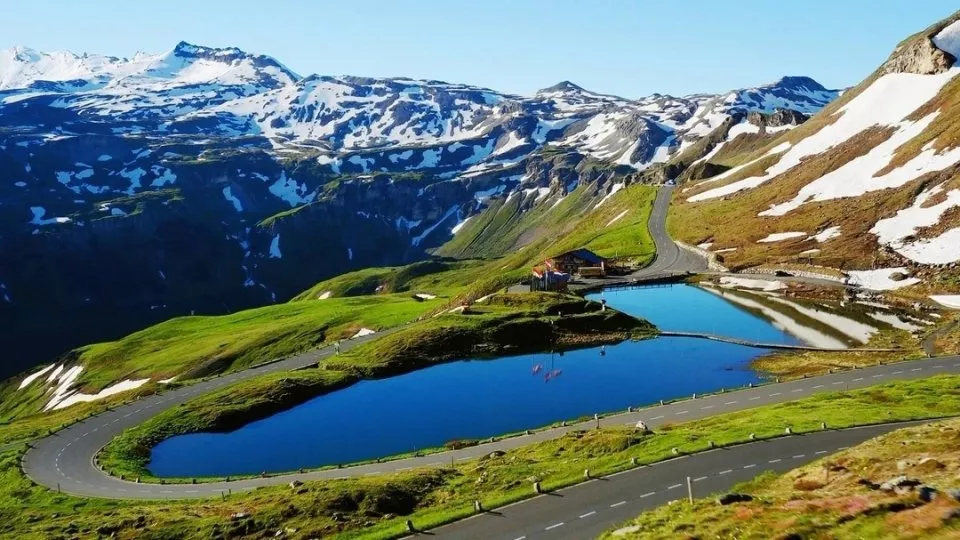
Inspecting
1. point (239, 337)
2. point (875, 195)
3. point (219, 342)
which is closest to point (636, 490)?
point (239, 337)

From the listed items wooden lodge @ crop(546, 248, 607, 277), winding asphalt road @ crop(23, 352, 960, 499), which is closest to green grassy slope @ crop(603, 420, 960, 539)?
winding asphalt road @ crop(23, 352, 960, 499)

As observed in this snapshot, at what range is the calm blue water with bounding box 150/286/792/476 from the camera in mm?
60844

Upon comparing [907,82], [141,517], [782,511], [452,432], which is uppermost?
[907,82]

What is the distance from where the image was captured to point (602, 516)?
108 feet

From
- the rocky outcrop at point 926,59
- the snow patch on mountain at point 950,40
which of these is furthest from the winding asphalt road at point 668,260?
the snow patch on mountain at point 950,40

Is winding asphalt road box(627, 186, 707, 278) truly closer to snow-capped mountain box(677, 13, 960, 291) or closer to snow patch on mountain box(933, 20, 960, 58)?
snow-capped mountain box(677, 13, 960, 291)

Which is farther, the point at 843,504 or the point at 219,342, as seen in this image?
the point at 219,342

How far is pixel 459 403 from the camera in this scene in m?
70.4

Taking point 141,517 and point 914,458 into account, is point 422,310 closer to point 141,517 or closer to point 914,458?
point 141,517

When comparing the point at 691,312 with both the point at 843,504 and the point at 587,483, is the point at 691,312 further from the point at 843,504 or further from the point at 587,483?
the point at 843,504

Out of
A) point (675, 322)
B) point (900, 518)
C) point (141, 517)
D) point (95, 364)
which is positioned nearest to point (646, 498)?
point (900, 518)

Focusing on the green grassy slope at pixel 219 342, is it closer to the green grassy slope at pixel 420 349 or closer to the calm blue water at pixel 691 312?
the green grassy slope at pixel 420 349

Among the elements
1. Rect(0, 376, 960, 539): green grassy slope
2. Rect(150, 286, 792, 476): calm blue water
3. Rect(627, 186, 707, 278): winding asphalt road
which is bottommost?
Rect(150, 286, 792, 476): calm blue water

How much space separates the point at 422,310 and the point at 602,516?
9941 centimetres
